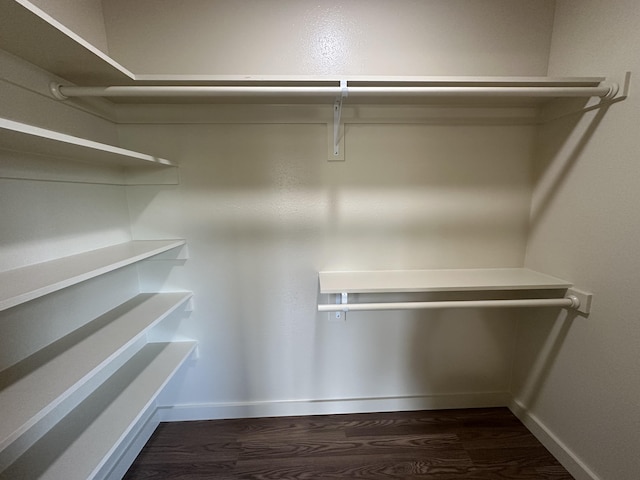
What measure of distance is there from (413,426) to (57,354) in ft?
5.66

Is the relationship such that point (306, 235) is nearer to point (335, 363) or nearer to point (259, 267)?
point (259, 267)

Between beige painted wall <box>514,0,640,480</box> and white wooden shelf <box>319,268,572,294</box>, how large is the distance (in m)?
0.14

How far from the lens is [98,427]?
94 cm

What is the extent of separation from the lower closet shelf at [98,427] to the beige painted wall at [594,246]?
1.91m

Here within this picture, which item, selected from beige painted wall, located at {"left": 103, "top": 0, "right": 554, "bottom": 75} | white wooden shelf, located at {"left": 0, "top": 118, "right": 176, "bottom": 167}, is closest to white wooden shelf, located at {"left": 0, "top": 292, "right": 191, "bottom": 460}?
white wooden shelf, located at {"left": 0, "top": 118, "right": 176, "bottom": 167}

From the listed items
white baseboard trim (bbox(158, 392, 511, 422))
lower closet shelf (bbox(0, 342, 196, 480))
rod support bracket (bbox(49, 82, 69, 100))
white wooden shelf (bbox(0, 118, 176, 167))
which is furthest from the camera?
white baseboard trim (bbox(158, 392, 511, 422))

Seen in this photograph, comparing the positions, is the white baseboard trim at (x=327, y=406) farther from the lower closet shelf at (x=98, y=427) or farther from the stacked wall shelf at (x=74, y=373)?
the lower closet shelf at (x=98, y=427)

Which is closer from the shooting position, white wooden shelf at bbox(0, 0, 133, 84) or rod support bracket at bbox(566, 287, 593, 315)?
white wooden shelf at bbox(0, 0, 133, 84)

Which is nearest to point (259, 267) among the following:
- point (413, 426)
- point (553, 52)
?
point (413, 426)

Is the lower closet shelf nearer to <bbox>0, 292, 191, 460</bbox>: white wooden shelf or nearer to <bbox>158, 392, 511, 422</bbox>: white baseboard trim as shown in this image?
<bbox>0, 292, 191, 460</bbox>: white wooden shelf

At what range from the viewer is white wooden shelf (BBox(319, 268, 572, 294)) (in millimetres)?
1193

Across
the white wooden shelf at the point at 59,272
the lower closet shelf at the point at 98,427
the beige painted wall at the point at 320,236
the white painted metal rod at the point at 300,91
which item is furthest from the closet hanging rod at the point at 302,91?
the lower closet shelf at the point at 98,427

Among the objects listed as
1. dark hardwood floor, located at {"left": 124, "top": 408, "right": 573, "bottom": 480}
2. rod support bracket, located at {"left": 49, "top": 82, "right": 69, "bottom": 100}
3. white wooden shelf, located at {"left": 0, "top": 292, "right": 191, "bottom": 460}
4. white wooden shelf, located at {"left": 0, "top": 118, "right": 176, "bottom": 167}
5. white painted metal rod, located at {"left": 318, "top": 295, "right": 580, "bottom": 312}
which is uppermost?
rod support bracket, located at {"left": 49, "top": 82, "right": 69, "bottom": 100}

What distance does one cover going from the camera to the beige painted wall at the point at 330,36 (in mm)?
1239
